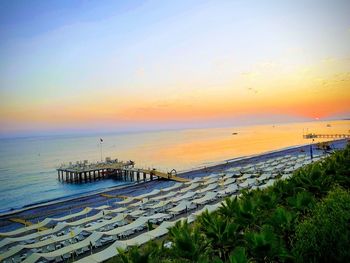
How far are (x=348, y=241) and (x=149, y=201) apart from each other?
56.7 feet

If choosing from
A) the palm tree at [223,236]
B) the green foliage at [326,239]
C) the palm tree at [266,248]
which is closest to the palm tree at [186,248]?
the palm tree at [223,236]

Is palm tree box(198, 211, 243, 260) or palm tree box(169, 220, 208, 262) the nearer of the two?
palm tree box(169, 220, 208, 262)

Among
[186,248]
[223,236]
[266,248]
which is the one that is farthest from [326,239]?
[186,248]

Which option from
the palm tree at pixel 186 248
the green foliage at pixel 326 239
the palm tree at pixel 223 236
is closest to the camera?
the green foliage at pixel 326 239

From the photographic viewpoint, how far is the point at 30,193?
46.2 m

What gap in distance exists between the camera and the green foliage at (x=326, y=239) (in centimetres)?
598

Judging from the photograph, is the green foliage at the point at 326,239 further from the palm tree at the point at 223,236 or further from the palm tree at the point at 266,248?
the palm tree at the point at 223,236

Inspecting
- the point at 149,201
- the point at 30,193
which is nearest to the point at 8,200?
the point at 30,193

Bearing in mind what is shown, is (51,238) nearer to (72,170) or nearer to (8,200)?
(8,200)

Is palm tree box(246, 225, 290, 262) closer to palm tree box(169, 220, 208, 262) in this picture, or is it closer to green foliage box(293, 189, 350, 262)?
green foliage box(293, 189, 350, 262)

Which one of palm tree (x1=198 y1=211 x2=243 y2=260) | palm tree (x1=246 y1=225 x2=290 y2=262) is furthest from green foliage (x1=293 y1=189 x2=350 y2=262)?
palm tree (x1=198 y1=211 x2=243 y2=260)

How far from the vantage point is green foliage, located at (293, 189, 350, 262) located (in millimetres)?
5977

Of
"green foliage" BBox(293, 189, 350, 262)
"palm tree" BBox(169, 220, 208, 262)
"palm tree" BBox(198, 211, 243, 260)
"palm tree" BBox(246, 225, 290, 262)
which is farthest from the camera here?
"palm tree" BBox(198, 211, 243, 260)

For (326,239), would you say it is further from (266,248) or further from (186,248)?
(186,248)
